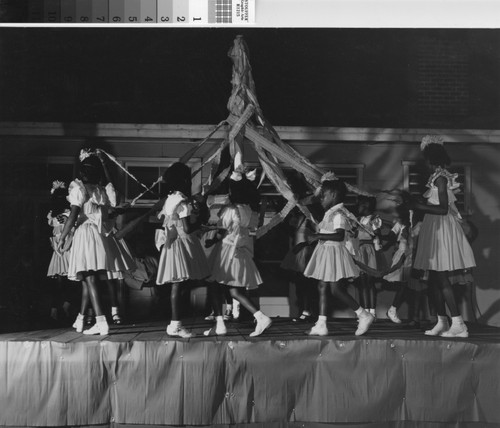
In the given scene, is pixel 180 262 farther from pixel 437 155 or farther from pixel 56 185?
pixel 437 155

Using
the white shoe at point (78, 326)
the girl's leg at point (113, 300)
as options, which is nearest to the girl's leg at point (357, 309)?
the girl's leg at point (113, 300)

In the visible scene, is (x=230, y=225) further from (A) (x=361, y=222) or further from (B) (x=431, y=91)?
(B) (x=431, y=91)

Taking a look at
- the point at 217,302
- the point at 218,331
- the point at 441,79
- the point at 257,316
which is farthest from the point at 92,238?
the point at 441,79

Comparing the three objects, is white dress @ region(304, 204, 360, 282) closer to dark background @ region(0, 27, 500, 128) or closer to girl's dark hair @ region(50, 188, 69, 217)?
dark background @ region(0, 27, 500, 128)

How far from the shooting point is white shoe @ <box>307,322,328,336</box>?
530cm

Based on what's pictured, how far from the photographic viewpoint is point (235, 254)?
538cm

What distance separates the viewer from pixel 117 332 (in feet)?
17.7

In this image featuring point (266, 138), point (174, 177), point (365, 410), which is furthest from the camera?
point (266, 138)

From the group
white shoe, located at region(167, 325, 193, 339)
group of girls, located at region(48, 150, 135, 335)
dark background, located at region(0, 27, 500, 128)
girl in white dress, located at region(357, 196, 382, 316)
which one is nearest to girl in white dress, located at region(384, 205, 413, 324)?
girl in white dress, located at region(357, 196, 382, 316)

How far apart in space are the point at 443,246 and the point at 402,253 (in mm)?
723

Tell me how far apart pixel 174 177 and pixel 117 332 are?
1.21 metres

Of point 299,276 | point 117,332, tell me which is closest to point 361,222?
point 299,276

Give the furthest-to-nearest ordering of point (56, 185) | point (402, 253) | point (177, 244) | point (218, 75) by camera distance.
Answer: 1. point (402, 253)
2. point (56, 185)
3. point (218, 75)
4. point (177, 244)

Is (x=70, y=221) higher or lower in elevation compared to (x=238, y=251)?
higher
